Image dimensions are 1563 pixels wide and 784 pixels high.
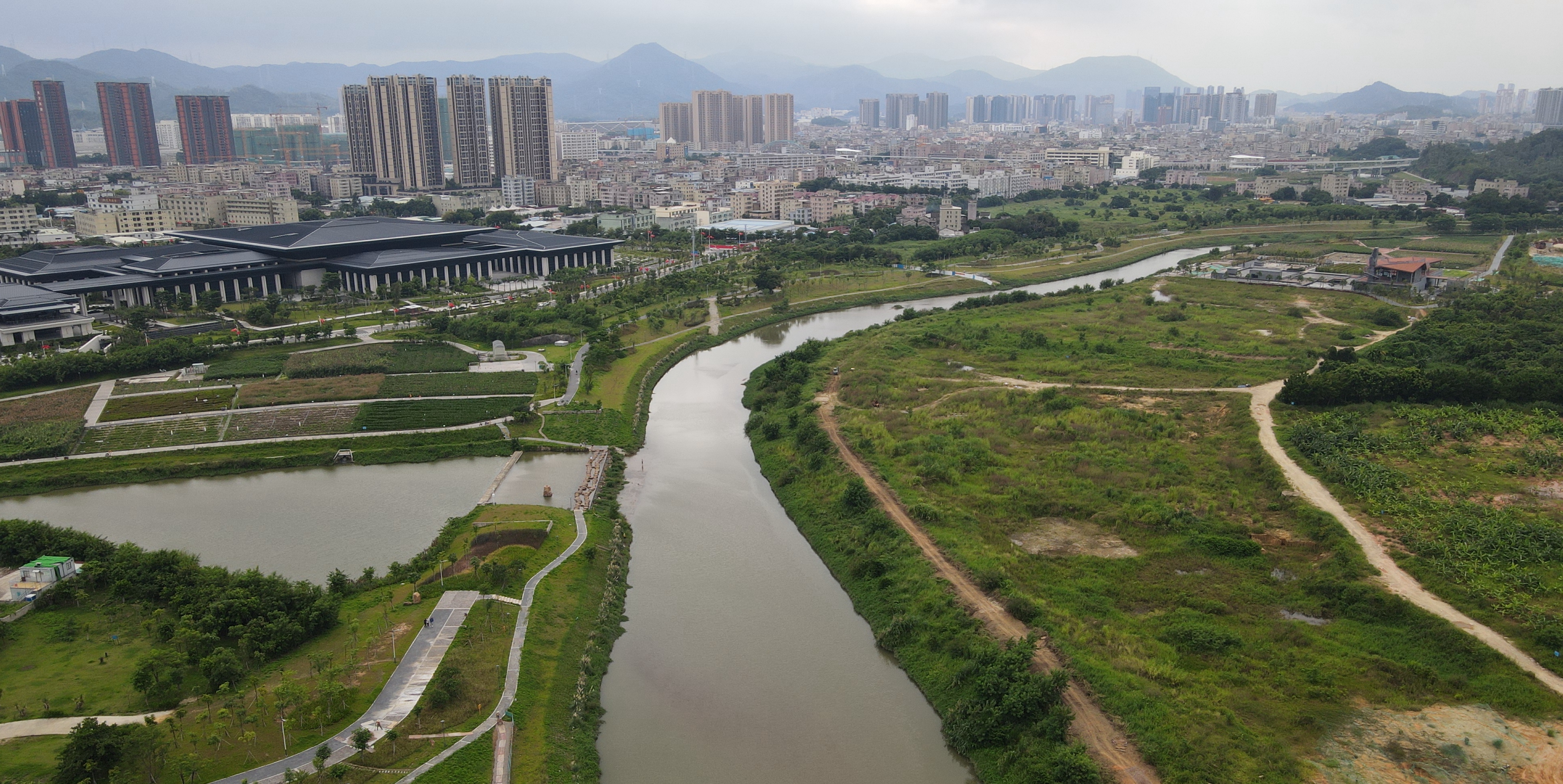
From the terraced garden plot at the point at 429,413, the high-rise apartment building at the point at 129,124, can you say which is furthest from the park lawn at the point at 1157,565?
the high-rise apartment building at the point at 129,124

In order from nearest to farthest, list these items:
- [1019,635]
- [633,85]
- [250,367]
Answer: [1019,635]
[250,367]
[633,85]

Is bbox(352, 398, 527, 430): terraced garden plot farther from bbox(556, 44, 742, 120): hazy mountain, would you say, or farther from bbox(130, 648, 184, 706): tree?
bbox(556, 44, 742, 120): hazy mountain

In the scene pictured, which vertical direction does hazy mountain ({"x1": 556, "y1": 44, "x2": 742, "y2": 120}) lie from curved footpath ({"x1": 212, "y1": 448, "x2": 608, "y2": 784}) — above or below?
above

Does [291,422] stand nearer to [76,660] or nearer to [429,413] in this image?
[429,413]

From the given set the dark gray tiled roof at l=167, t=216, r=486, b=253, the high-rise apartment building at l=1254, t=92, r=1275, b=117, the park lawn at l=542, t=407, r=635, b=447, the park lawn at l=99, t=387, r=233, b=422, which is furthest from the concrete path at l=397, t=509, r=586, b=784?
the high-rise apartment building at l=1254, t=92, r=1275, b=117

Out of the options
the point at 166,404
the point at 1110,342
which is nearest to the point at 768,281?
the point at 1110,342

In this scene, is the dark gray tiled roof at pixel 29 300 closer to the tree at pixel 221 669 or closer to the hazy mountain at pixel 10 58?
the tree at pixel 221 669
